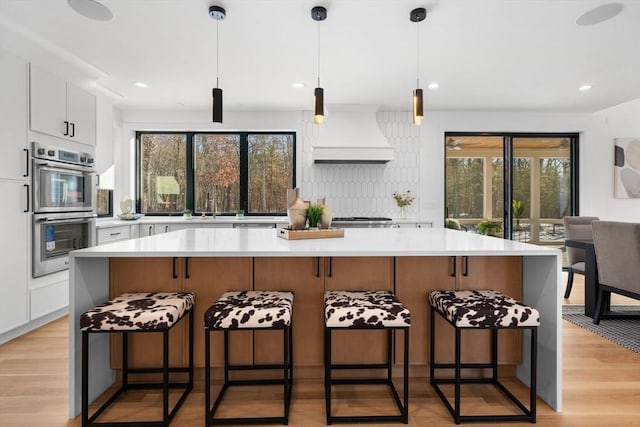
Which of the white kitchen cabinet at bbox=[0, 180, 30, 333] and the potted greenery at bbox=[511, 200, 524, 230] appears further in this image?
the potted greenery at bbox=[511, 200, 524, 230]

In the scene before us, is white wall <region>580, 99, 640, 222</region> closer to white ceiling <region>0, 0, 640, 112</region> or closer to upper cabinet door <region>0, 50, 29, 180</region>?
white ceiling <region>0, 0, 640, 112</region>

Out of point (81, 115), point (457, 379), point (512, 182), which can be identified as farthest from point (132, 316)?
point (512, 182)

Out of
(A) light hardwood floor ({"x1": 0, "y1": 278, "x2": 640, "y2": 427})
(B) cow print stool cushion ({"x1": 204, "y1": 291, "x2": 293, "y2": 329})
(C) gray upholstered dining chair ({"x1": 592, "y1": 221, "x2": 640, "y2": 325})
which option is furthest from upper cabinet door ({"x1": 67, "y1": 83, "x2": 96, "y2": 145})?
(C) gray upholstered dining chair ({"x1": 592, "y1": 221, "x2": 640, "y2": 325})

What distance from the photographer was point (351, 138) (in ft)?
15.9

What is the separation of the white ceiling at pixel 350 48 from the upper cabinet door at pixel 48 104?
284mm

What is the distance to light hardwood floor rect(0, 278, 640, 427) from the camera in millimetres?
1837

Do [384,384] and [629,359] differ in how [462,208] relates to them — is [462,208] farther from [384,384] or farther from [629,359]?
[384,384]

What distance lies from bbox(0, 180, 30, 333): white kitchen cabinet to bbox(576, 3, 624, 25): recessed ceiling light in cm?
450

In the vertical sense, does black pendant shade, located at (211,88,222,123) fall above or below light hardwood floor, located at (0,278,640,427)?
above

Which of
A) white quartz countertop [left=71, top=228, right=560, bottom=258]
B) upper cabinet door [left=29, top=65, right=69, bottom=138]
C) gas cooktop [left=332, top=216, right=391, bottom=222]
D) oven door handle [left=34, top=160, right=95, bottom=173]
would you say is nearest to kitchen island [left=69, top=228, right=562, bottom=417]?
white quartz countertop [left=71, top=228, right=560, bottom=258]

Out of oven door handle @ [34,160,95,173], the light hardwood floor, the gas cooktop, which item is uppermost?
oven door handle @ [34,160,95,173]

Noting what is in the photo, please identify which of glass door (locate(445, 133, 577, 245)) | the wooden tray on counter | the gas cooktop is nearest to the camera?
the wooden tray on counter

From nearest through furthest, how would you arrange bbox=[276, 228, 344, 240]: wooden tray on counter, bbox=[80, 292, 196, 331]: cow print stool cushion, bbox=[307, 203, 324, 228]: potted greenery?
bbox=[80, 292, 196, 331]: cow print stool cushion < bbox=[276, 228, 344, 240]: wooden tray on counter < bbox=[307, 203, 324, 228]: potted greenery

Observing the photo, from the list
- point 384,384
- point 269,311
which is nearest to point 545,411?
point 384,384
